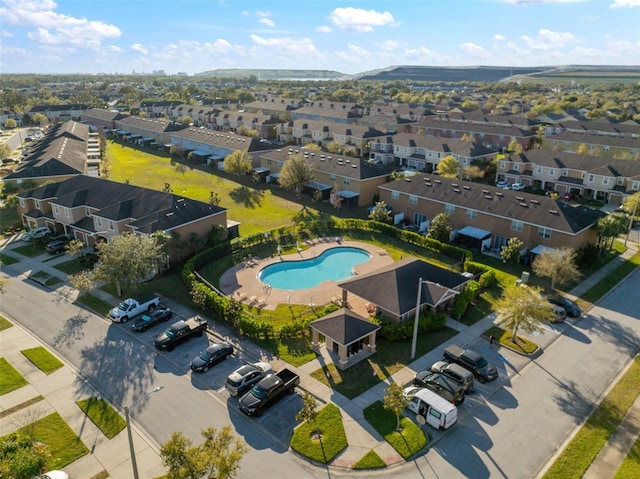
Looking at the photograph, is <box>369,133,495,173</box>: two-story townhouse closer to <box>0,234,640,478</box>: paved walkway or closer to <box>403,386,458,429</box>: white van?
<box>0,234,640,478</box>: paved walkway

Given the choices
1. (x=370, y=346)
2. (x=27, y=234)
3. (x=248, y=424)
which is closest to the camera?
(x=248, y=424)

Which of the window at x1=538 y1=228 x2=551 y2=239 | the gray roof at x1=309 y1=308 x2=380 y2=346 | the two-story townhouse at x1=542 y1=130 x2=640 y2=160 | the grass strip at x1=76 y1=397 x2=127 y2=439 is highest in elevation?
the two-story townhouse at x1=542 y1=130 x2=640 y2=160

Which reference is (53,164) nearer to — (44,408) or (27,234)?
(27,234)

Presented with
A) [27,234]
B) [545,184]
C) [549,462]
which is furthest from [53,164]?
[545,184]

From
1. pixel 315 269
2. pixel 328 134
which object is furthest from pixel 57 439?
pixel 328 134

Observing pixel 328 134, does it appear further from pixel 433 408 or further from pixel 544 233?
pixel 433 408

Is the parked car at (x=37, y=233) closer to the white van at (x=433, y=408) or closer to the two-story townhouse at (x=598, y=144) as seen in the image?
the white van at (x=433, y=408)

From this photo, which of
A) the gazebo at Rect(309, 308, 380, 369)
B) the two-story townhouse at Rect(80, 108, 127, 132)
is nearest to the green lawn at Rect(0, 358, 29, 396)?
the gazebo at Rect(309, 308, 380, 369)
